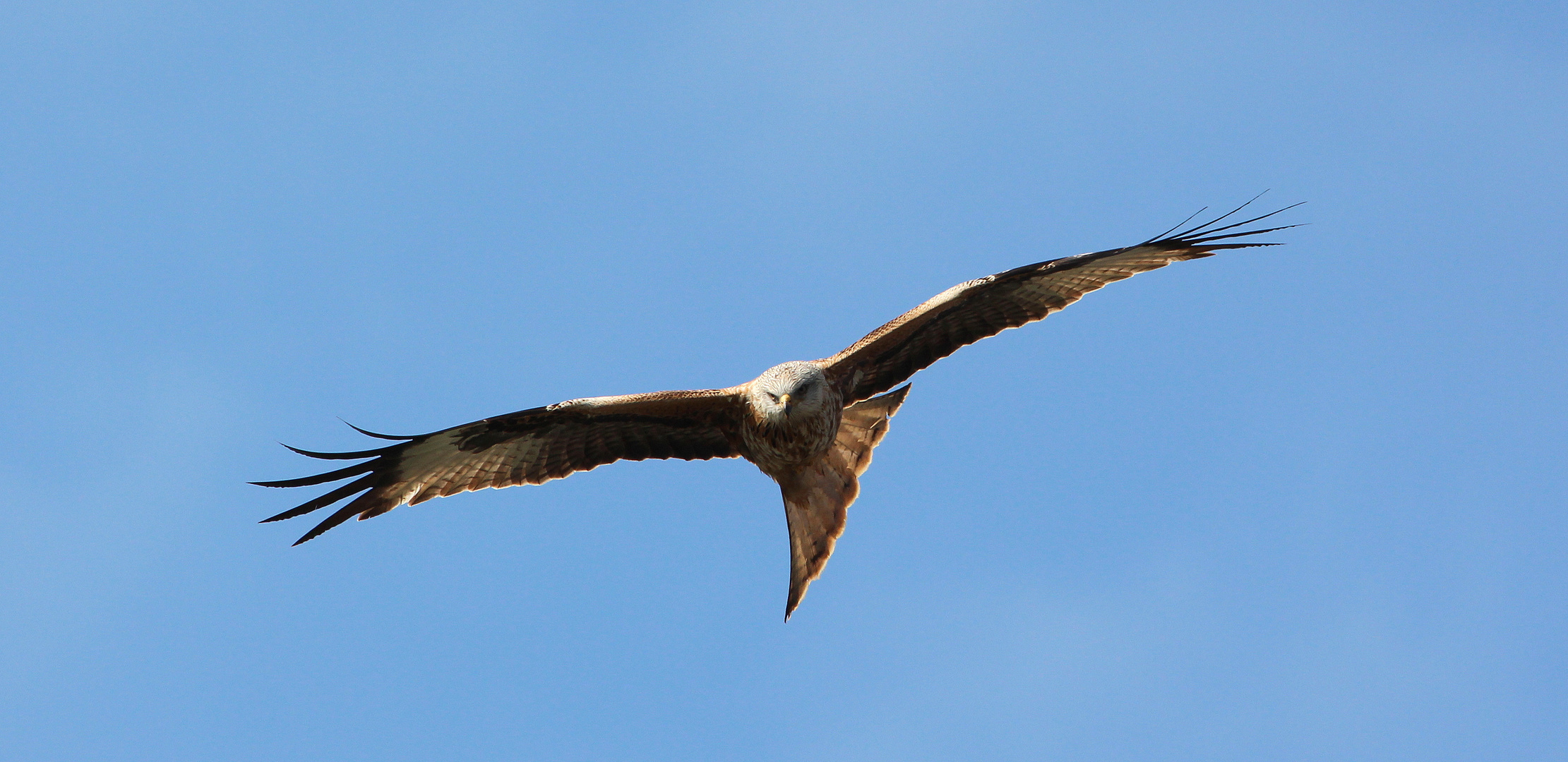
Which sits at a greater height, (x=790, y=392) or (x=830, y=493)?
(x=790, y=392)

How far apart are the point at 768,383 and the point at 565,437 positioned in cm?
144

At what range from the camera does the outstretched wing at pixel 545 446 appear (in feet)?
24.1

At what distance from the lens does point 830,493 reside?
787 centimetres

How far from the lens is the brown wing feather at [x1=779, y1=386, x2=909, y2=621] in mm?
7848

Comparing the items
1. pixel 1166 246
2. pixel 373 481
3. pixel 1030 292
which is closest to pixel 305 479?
pixel 373 481

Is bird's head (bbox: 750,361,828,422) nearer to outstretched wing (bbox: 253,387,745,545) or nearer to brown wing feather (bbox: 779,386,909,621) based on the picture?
outstretched wing (bbox: 253,387,745,545)

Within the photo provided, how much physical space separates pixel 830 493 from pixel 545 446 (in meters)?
1.82

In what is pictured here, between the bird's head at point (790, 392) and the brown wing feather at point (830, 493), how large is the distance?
0.78 meters

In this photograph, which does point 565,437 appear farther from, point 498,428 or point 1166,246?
point 1166,246

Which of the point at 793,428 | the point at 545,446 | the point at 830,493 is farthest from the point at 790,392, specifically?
Result: the point at 545,446

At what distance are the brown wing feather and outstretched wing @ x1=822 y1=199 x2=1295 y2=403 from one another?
0.14m

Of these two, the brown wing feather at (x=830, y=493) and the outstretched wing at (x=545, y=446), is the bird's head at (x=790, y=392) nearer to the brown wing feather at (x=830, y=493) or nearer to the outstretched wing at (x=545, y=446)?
the outstretched wing at (x=545, y=446)

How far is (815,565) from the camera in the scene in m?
7.89

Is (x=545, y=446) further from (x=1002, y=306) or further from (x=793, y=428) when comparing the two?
(x=1002, y=306)
